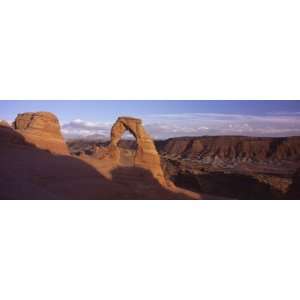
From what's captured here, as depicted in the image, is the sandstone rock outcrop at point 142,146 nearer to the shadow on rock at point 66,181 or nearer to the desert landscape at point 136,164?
the desert landscape at point 136,164

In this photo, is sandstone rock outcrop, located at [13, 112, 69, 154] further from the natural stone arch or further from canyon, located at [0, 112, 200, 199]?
the natural stone arch

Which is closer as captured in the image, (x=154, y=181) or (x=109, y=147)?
(x=154, y=181)

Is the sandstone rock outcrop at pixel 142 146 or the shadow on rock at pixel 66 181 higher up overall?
the sandstone rock outcrop at pixel 142 146

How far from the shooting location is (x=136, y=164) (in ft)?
32.7

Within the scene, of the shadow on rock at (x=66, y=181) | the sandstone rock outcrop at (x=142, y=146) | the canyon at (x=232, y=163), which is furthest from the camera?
the sandstone rock outcrop at (x=142, y=146)

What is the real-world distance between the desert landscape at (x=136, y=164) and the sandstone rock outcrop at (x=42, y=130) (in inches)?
1.1

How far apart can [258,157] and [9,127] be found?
7.04 meters

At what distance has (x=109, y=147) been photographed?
1071 centimetres

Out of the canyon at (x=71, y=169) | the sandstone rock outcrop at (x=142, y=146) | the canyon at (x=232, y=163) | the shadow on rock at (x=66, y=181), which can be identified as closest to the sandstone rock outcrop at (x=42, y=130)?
the canyon at (x=71, y=169)

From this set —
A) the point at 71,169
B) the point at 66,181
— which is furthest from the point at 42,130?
the point at 66,181

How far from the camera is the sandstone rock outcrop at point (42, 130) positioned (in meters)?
10.2
